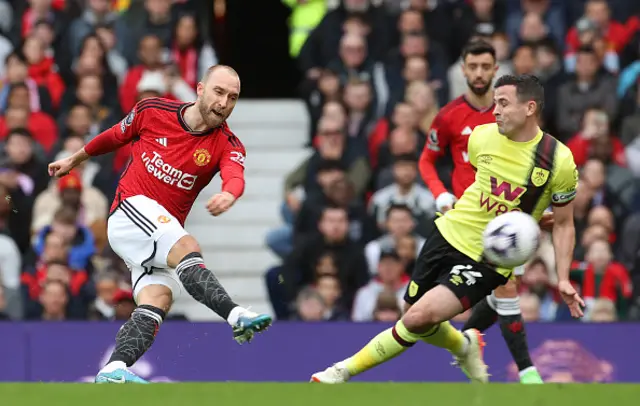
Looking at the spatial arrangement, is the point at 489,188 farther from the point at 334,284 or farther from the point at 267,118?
the point at 267,118

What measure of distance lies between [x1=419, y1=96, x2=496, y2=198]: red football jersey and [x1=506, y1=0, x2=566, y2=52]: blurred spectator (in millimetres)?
4931

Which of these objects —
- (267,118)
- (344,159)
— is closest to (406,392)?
(344,159)

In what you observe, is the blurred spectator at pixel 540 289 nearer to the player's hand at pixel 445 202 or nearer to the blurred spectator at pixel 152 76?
the player's hand at pixel 445 202

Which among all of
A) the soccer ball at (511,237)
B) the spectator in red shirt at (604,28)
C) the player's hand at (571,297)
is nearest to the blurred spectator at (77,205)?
the spectator in red shirt at (604,28)

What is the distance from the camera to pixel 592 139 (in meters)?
13.6

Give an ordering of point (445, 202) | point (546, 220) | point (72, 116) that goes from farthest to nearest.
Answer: point (72, 116), point (546, 220), point (445, 202)

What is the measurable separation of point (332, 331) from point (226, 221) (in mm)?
3230

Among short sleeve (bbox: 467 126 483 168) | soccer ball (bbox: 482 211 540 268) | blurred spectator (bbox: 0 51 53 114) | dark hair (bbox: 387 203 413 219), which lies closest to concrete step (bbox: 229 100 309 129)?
blurred spectator (bbox: 0 51 53 114)

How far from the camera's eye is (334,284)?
500 inches

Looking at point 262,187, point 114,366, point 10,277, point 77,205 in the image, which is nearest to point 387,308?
point 262,187

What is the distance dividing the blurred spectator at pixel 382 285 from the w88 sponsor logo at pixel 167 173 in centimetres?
414

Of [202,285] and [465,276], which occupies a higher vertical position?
[202,285]

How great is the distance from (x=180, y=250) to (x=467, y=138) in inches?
90.2

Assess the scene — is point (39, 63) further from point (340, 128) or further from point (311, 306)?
point (311, 306)
